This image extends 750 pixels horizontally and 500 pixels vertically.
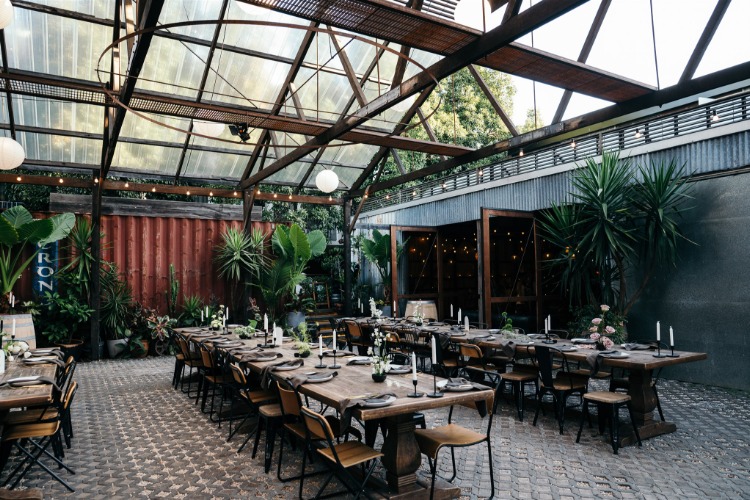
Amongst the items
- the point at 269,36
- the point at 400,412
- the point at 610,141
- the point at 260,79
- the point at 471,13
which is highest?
the point at 269,36

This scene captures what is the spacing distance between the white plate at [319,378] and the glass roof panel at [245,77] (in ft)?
17.2

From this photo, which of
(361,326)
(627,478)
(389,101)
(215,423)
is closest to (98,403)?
(215,423)

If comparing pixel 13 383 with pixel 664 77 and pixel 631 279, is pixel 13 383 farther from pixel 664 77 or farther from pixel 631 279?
pixel 631 279

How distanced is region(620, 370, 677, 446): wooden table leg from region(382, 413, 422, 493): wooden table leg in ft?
7.65

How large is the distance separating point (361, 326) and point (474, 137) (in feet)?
33.7

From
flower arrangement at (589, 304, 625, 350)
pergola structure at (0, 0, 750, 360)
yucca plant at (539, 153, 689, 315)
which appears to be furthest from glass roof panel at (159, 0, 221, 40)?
flower arrangement at (589, 304, 625, 350)

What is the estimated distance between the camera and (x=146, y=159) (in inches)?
401

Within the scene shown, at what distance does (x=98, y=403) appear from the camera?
639 centimetres

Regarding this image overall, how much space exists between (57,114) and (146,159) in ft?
6.04

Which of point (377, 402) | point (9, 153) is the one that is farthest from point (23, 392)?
point (9, 153)

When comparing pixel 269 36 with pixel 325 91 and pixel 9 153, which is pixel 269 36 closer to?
pixel 325 91

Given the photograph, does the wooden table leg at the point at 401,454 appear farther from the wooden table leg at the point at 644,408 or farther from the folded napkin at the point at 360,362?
the wooden table leg at the point at 644,408

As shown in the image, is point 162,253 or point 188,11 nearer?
point 188,11

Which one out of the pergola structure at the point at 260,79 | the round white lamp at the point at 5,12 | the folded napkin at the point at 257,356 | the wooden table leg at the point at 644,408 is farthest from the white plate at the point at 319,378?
the round white lamp at the point at 5,12
